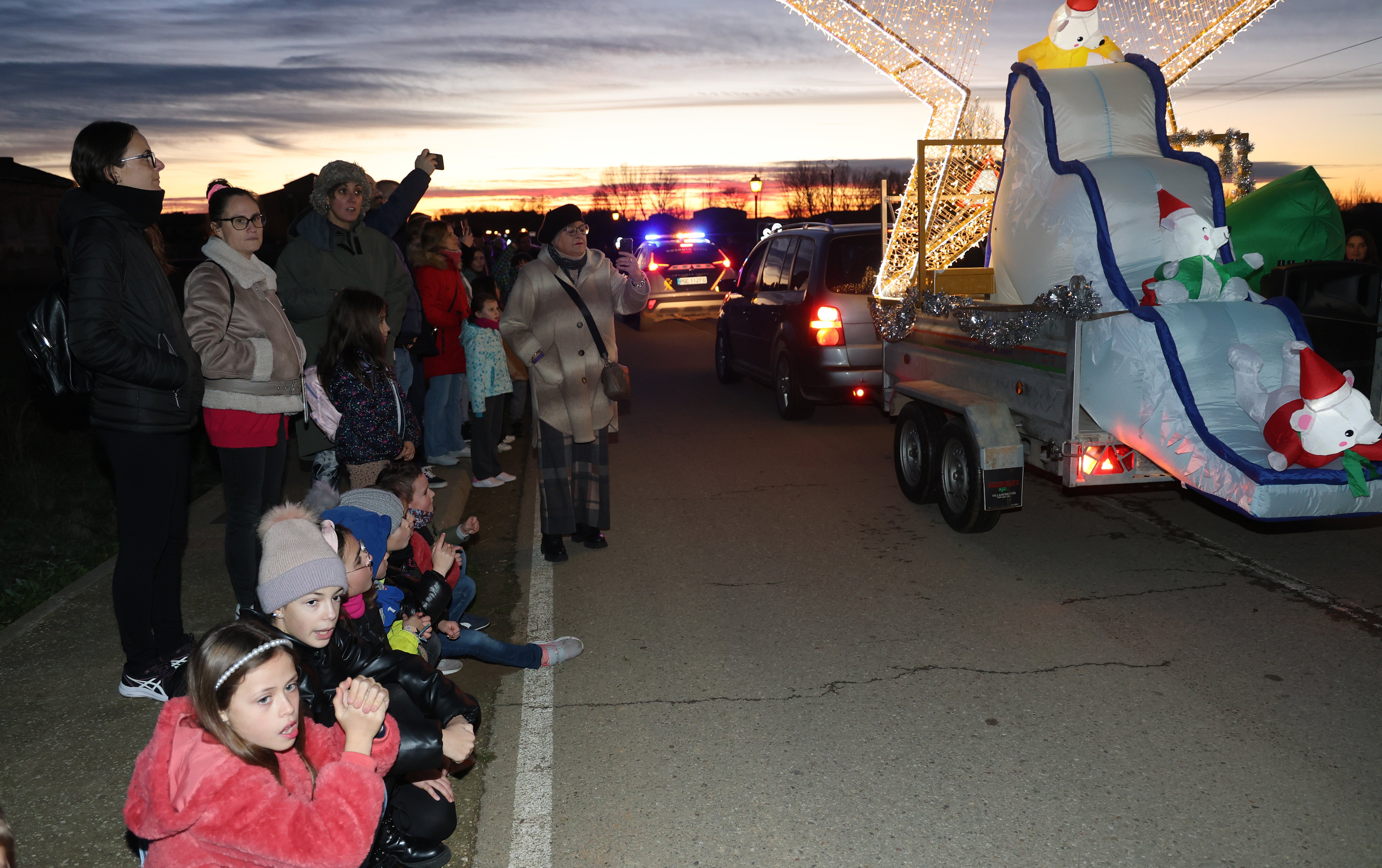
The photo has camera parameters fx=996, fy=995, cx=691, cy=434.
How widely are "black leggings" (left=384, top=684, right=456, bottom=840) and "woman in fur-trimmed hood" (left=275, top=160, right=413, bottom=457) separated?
296 centimetres

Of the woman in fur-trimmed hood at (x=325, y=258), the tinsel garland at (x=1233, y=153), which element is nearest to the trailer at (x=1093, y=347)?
the tinsel garland at (x=1233, y=153)

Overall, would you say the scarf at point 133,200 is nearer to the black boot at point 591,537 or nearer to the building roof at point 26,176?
the black boot at point 591,537

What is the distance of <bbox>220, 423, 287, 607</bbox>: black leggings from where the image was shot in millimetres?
4535

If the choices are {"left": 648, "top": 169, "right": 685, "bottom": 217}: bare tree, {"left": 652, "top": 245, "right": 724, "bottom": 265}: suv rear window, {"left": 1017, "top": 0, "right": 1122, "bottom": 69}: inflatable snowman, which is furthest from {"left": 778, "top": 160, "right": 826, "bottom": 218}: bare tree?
{"left": 1017, "top": 0, "right": 1122, "bottom": 69}: inflatable snowman

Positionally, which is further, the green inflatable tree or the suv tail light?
the suv tail light

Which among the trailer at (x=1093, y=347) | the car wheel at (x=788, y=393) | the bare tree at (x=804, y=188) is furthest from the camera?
the bare tree at (x=804, y=188)

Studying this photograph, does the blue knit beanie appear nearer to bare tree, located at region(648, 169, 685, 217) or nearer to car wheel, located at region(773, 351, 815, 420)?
car wheel, located at region(773, 351, 815, 420)

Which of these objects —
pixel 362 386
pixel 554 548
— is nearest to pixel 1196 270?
pixel 554 548

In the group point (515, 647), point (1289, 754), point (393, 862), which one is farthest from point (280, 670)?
point (1289, 754)

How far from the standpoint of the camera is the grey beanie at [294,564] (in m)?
2.96

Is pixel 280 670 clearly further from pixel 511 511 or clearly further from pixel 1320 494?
pixel 511 511

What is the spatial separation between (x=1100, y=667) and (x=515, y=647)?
263cm

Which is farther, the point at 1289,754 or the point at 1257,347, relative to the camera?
the point at 1257,347

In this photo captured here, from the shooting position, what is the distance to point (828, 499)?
7527 millimetres
